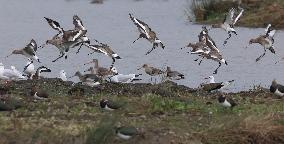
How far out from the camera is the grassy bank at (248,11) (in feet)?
99.1

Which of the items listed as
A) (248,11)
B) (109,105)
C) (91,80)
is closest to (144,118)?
(109,105)

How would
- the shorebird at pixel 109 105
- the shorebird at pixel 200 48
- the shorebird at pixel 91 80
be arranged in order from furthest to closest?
the shorebird at pixel 200 48 < the shorebird at pixel 91 80 < the shorebird at pixel 109 105

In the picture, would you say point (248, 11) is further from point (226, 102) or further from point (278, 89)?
point (226, 102)

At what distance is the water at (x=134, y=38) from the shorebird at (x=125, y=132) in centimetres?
775

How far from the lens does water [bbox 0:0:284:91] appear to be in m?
21.5

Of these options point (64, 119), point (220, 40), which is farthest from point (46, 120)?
point (220, 40)

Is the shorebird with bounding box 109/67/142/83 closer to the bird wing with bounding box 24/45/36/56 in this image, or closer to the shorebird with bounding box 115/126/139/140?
the bird wing with bounding box 24/45/36/56

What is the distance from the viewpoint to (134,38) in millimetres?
28234

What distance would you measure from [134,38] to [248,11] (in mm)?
6055

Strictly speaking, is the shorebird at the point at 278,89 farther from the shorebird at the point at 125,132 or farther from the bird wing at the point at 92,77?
the shorebird at the point at 125,132

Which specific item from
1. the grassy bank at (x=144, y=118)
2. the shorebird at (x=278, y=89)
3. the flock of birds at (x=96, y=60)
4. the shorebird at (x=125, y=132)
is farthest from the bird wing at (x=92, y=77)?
the shorebird at (x=125, y=132)

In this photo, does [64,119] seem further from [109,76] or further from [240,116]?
[109,76]

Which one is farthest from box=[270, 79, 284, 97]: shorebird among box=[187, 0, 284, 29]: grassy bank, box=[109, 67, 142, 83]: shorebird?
box=[187, 0, 284, 29]: grassy bank

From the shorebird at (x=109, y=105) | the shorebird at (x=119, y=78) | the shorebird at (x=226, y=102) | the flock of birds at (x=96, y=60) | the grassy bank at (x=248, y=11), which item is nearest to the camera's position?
the shorebird at (x=109, y=105)
